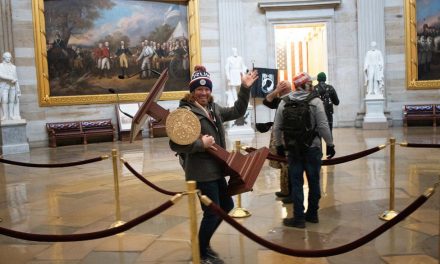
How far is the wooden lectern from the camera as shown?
3.83 metres

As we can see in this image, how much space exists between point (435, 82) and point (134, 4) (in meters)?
11.7

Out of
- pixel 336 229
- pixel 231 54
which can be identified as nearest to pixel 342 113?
pixel 231 54

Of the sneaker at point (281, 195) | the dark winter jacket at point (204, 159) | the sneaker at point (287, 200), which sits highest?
the dark winter jacket at point (204, 159)

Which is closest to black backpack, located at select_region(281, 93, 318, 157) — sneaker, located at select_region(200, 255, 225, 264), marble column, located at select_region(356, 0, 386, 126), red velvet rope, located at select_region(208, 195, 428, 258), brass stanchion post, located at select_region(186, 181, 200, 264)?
sneaker, located at select_region(200, 255, 225, 264)

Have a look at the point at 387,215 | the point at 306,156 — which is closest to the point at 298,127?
Answer: the point at 306,156

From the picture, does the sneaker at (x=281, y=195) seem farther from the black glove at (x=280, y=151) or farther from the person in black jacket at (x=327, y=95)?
the person in black jacket at (x=327, y=95)

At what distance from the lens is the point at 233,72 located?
51.8 feet

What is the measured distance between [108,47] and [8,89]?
→ 4249 mm

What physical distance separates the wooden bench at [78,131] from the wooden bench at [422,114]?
10762 millimetres

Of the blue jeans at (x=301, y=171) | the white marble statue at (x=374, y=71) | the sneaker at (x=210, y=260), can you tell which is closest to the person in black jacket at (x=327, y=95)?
the blue jeans at (x=301, y=171)

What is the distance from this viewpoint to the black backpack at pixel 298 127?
5.04 m

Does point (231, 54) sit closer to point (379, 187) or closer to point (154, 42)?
point (154, 42)

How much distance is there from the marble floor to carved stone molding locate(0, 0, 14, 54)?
5.61 metres

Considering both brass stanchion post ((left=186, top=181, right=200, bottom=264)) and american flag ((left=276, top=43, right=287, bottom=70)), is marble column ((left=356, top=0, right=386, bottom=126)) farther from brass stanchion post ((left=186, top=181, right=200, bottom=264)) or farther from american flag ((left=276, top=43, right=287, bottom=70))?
brass stanchion post ((left=186, top=181, right=200, bottom=264))
